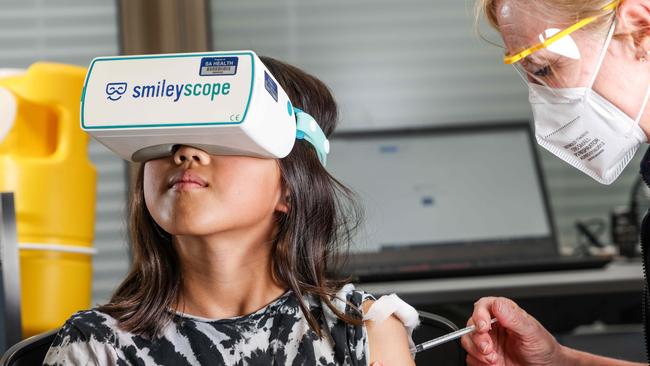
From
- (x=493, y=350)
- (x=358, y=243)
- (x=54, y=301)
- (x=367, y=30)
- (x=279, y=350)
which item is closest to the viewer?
(x=279, y=350)

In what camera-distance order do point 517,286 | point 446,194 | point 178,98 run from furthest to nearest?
point 446,194, point 517,286, point 178,98

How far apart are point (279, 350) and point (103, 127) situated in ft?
1.43

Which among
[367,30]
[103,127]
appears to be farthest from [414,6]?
[103,127]

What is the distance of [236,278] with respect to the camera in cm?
141

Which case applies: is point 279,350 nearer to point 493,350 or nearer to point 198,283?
point 198,283

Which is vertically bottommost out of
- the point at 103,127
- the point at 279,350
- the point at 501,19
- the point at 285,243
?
the point at 279,350

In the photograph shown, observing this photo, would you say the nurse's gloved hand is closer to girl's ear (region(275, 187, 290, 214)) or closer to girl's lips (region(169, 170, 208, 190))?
girl's ear (region(275, 187, 290, 214))

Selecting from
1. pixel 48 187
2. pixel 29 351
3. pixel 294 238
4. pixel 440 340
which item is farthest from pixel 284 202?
pixel 48 187

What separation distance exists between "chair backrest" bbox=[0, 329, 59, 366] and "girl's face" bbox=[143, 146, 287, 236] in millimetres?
251

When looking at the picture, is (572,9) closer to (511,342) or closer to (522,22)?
(522,22)

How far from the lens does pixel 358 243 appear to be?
2666 millimetres

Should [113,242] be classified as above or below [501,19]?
below

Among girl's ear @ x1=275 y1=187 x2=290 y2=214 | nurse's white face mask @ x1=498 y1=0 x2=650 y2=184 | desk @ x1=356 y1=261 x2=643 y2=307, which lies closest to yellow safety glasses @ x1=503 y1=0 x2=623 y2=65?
nurse's white face mask @ x1=498 y1=0 x2=650 y2=184

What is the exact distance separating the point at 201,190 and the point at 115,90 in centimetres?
21
